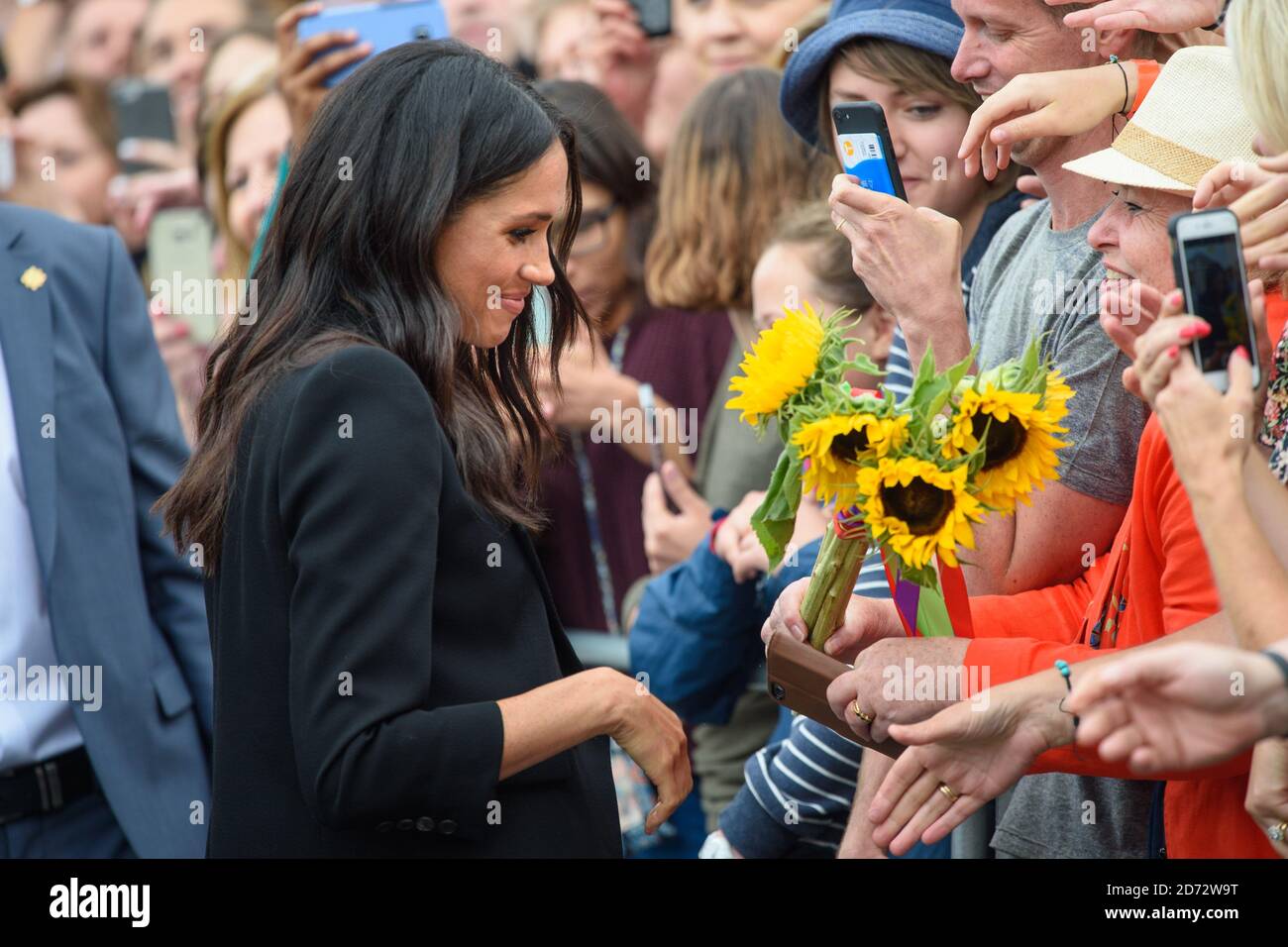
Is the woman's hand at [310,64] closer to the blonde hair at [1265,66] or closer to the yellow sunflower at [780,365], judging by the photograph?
the yellow sunflower at [780,365]

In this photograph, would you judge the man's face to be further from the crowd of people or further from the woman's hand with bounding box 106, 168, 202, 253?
the woman's hand with bounding box 106, 168, 202, 253

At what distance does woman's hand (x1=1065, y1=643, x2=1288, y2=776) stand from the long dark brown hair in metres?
0.78

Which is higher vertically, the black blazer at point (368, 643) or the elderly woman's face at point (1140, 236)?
the elderly woman's face at point (1140, 236)

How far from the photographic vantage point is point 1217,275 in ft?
6.41

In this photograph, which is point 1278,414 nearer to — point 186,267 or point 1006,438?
point 1006,438

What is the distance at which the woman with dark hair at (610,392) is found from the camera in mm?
4266

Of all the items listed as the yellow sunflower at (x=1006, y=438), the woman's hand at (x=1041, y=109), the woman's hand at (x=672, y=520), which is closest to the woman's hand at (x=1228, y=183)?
the yellow sunflower at (x=1006, y=438)

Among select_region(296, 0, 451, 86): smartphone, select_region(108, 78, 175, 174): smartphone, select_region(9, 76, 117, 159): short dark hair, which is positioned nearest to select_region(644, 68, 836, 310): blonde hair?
select_region(296, 0, 451, 86): smartphone

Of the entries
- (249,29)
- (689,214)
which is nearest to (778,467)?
(689,214)

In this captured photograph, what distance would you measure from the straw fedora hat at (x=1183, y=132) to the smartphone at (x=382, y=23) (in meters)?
2.27

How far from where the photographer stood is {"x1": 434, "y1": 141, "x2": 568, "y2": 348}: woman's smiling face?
231cm

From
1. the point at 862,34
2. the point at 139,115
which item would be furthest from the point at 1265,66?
the point at 139,115

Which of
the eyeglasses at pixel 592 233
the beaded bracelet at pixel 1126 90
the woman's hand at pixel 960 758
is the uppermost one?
the beaded bracelet at pixel 1126 90

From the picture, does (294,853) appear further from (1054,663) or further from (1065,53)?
(1065,53)
